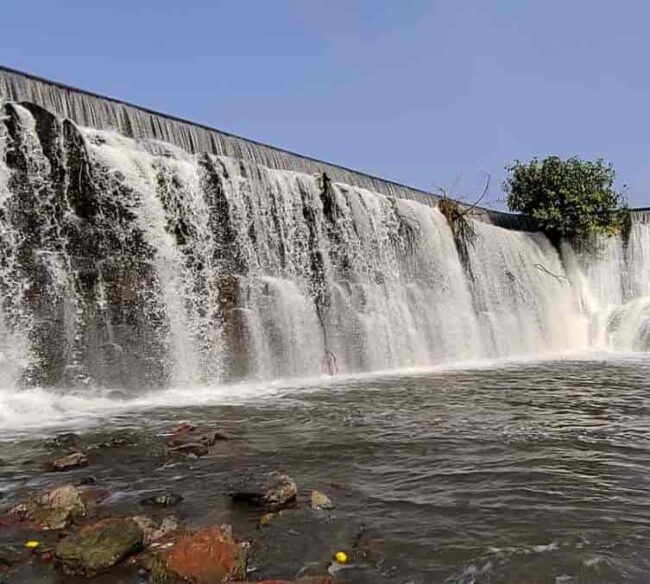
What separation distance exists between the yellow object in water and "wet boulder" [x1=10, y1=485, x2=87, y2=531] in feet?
6.13

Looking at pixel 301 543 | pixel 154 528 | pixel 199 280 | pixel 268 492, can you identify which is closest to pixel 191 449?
pixel 268 492

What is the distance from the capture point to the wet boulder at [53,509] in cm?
432

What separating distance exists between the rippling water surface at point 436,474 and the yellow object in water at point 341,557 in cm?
13

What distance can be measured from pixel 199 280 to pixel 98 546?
9153 mm

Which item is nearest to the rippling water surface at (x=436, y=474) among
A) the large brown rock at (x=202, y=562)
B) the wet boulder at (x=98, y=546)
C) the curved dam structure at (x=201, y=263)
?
the large brown rock at (x=202, y=562)

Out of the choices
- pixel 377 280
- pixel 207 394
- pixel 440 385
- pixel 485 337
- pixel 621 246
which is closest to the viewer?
pixel 207 394

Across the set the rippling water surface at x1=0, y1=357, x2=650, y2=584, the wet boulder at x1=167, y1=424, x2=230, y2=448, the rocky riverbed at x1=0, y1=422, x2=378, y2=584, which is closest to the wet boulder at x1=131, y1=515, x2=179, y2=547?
the rocky riverbed at x1=0, y1=422, x2=378, y2=584

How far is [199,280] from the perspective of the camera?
12625mm

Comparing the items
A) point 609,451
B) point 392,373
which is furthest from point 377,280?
point 609,451

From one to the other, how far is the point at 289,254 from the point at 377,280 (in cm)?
314

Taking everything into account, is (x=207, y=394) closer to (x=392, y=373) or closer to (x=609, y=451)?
(x=392, y=373)

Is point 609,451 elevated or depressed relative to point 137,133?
depressed

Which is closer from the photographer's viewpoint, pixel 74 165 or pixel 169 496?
pixel 169 496

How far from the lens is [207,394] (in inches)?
440
